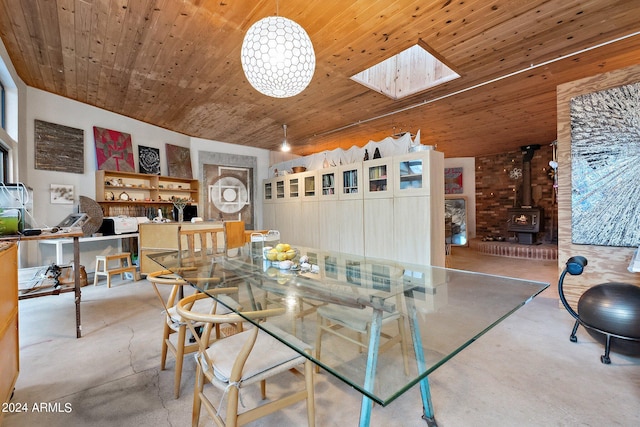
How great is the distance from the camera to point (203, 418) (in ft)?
4.97

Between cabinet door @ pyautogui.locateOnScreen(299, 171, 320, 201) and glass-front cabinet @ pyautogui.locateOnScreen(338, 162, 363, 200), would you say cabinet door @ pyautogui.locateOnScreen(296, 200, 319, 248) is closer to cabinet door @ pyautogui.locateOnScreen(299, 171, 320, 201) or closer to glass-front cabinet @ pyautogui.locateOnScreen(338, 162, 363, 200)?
cabinet door @ pyautogui.locateOnScreen(299, 171, 320, 201)

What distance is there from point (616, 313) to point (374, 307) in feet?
6.59

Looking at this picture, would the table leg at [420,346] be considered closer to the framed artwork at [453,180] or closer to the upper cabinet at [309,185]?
the upper cabinet at [309,185]

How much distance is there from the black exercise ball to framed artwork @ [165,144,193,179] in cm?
597

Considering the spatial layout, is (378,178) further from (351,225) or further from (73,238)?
(73,238)

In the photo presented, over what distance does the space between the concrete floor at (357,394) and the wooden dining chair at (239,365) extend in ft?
1.26

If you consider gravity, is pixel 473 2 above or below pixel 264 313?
above

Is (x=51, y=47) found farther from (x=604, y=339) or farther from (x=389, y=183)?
(x=604, y=339)

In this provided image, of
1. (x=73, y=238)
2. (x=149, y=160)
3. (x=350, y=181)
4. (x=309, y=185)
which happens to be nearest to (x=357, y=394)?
(x=73, y=238)

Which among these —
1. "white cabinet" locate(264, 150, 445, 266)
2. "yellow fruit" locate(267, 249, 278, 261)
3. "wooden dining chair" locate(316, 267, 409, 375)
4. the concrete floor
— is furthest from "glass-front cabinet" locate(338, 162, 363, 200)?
"wooden dining chair" locate(316, 267, 409, 375)

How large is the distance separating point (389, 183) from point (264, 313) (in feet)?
10.6

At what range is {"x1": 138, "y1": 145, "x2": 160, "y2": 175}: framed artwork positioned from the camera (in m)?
4.95

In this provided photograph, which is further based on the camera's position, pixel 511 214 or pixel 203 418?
pixel 511 214

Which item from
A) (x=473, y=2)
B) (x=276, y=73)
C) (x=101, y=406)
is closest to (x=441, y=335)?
(x=276, y=73)
